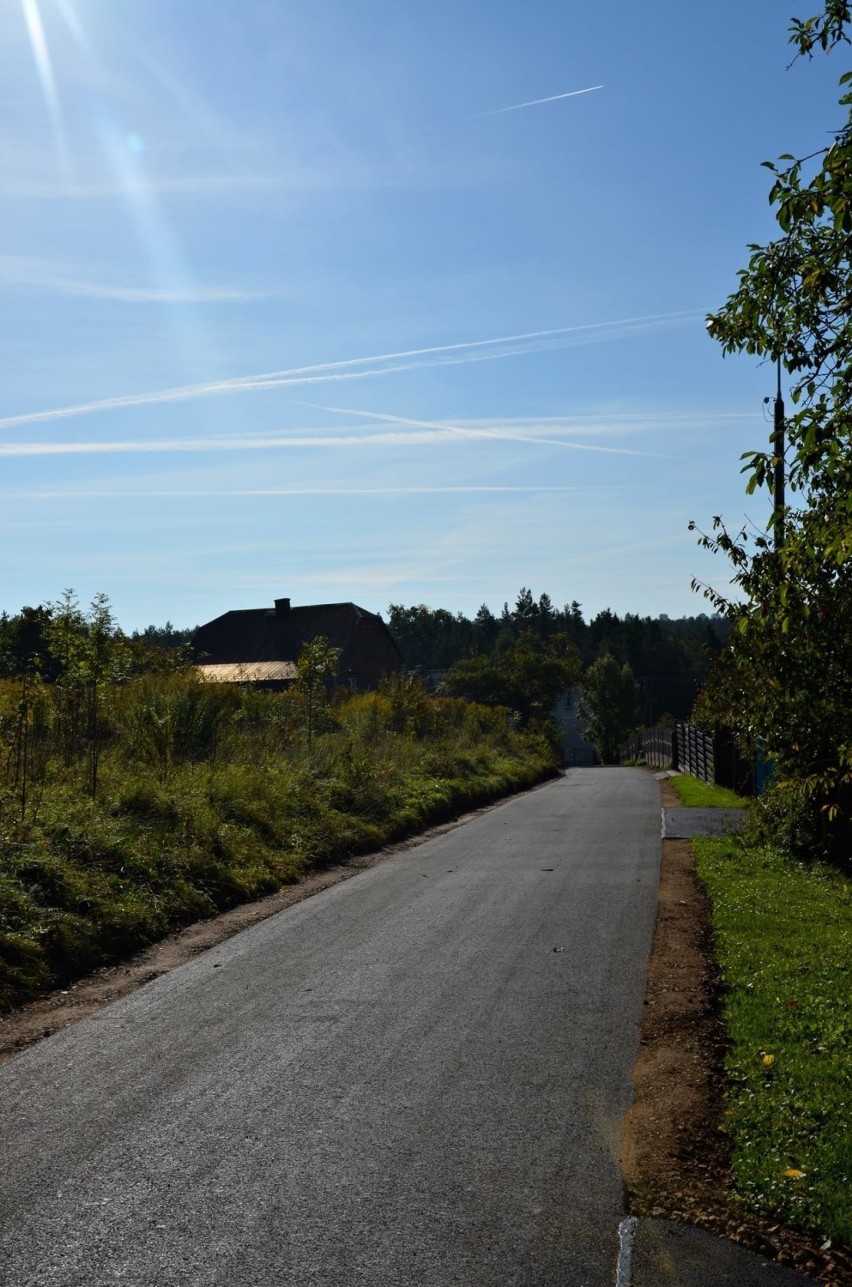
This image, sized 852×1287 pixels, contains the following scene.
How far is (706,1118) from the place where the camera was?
575cm

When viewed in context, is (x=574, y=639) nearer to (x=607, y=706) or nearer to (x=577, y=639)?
(x=577, y=639)

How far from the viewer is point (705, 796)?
2830cm

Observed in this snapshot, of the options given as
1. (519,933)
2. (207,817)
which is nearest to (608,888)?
(519,933)

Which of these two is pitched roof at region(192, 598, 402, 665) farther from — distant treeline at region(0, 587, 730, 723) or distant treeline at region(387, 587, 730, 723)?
distant treeline at region(387, 587, 730, 723)

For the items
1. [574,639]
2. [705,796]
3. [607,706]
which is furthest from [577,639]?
[705,796]

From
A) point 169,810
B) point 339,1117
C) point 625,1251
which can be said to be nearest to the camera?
point 625,1251

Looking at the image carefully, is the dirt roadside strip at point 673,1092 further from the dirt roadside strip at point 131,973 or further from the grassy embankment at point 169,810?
the grassy embankment at point 169,810

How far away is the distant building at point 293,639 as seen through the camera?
219ft

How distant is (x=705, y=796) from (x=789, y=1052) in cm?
2225

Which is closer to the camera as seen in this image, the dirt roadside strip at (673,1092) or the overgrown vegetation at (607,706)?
the dirt roadside strip at (673,1092)

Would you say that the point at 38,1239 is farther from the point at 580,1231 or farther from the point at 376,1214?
the point at 580,1231

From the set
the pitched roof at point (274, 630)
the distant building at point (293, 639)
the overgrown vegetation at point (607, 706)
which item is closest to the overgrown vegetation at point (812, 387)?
the distant building at point (293, 639)

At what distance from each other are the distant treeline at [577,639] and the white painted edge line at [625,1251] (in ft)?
300

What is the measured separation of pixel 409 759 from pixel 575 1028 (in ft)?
69.3
